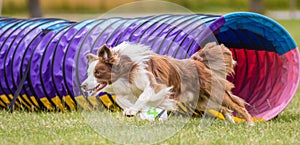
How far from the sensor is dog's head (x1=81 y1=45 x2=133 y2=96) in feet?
17.8

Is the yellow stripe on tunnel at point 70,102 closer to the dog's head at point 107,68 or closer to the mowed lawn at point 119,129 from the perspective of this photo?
the mowed lawn at point 119,129

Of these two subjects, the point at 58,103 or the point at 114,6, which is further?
the point at 114,6

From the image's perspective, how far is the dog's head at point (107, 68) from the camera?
214 inches

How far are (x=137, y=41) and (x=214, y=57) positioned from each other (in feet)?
2.36

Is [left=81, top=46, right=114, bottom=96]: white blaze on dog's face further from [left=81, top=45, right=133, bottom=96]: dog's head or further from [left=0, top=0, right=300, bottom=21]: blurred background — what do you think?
[left=0, top=0, right=300, bottom=21]: blurred background

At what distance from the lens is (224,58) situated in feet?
20.8

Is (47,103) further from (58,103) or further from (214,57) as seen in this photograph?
(214,57)

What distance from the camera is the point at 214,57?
621cm

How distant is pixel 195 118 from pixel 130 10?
1.46m

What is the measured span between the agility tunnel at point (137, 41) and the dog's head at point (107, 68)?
25.3 inches

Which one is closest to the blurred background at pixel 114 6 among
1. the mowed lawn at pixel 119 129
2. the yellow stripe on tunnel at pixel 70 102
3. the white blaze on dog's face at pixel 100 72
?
the yellow stripe on tunnel at pixel 70 102

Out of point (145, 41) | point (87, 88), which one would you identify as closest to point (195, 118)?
point (145, 41)

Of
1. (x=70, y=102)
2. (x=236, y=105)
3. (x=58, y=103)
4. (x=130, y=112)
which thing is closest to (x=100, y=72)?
(x=130, y=112)

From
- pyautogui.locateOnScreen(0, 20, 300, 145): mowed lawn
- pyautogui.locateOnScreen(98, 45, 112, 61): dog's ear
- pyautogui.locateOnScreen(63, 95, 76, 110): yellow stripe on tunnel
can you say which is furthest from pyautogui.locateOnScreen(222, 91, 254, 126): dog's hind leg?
pyautogui.locateOnScreen(63, 95, 76, 110): yellow stripe on tunnel
